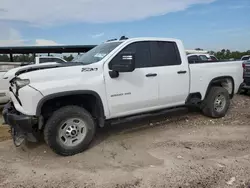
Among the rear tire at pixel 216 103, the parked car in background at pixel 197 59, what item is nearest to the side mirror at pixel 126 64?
the parked car in background at pixel 197 59

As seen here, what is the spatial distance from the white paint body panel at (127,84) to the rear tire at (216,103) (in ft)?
1.09

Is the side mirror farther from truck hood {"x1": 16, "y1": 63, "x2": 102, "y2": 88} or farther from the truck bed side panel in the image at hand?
the truck bed side panel

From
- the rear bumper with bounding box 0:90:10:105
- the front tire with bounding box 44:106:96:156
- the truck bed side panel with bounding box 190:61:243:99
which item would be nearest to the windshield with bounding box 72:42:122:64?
the front tire with bounding box 44:106:96:156

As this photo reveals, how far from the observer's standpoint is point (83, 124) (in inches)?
192

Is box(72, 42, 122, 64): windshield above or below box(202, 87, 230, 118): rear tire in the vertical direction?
above

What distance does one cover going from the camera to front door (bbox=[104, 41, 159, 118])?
5.14 metres

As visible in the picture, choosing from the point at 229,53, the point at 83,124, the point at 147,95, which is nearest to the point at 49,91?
the point at 83,124

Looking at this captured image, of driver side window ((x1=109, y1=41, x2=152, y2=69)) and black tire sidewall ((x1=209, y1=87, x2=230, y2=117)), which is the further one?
black tire sidewall ((x1=209, y1=87, x2=230, y2=117))

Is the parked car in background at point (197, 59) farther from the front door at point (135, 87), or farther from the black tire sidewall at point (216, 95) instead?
the front door at point (135, 87)

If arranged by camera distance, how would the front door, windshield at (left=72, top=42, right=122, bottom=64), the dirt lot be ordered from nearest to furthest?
the dirt lot → the front door → windshield at (left=72, top=42, right=122, bottom=64)

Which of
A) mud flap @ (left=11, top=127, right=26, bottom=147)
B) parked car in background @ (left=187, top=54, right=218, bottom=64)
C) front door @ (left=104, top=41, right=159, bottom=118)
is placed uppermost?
parked car in background @ (left=187, top=54, right=218, bottom=64)

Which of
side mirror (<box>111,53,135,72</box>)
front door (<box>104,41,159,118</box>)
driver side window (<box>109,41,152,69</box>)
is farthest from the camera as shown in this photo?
driver side window (<box>109,41,152,69</box>)

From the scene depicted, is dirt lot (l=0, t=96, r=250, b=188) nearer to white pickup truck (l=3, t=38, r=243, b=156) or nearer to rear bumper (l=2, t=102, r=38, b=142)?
white pickup truck (l=3, t=38, r=243, b=156)

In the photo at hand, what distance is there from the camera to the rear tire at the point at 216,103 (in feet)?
23.0
